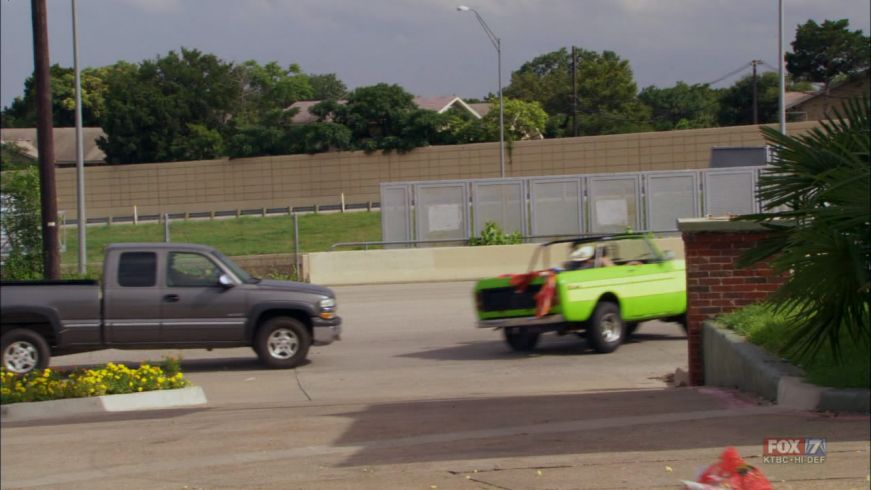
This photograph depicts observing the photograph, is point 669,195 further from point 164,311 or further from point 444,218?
point 164,311

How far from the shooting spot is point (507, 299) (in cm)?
1457

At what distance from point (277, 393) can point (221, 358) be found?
3545mm

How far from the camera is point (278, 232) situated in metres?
41.8

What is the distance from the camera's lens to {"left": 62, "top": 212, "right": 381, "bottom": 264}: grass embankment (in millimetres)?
36875

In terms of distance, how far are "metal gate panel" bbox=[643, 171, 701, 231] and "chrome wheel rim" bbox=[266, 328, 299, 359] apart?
59.7 feet

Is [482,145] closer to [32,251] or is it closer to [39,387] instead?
[32,251]

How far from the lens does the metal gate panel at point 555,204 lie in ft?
99.2

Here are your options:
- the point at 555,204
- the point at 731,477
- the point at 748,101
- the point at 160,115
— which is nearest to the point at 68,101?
the point at 160,115

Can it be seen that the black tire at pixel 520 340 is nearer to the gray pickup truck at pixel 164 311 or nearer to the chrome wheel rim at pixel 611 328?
the chrome wheel rim at pixel 611 328

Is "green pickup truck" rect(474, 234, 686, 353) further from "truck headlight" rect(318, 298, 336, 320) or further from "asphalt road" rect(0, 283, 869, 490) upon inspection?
"truck headlight" rect(318, 298, 336, 320)

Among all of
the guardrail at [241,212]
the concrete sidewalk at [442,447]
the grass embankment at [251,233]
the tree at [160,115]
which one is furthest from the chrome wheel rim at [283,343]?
the tree at [160,115]

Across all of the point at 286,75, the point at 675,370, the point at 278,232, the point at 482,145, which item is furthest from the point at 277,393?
the point at 286,75

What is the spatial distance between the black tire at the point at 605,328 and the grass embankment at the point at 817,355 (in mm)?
3449

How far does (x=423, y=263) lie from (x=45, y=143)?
1146 centimetres
